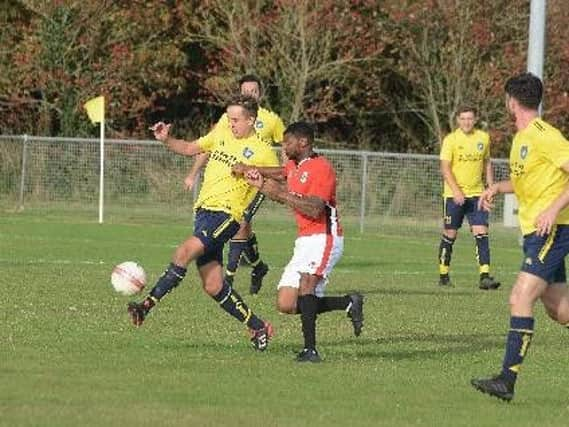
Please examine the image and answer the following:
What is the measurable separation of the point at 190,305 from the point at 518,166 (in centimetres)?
666

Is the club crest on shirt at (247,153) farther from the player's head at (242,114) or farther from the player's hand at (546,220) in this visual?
the player's hand at (546,220)

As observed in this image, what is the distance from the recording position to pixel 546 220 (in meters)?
10.6

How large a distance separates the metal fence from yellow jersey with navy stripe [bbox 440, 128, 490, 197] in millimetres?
11800

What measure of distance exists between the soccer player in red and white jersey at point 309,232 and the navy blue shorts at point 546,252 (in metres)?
2.07

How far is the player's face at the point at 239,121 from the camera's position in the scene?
44.1ft

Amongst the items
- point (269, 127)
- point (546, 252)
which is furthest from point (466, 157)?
point (546, 252)

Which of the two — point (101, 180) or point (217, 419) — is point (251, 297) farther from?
point (101, 180)

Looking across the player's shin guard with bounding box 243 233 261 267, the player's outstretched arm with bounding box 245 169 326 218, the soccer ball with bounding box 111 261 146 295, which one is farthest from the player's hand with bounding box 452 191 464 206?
the player's outstretched arm with bounding box 245 169 326 218

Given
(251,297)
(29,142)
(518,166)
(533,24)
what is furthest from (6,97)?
(518,166)

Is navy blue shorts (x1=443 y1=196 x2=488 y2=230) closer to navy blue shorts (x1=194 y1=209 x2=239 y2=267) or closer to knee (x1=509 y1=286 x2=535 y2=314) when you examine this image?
navy blue shorts (x1=194 y1=209 x2=239 y2=267)

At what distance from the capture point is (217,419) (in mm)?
9602

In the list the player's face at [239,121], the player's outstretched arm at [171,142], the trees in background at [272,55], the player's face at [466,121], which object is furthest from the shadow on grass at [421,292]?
the trees in background at [272,55]

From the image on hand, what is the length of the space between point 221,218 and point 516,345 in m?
3.35

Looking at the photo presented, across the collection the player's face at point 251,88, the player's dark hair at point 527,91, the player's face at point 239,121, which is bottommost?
the player's face at point 239,121
